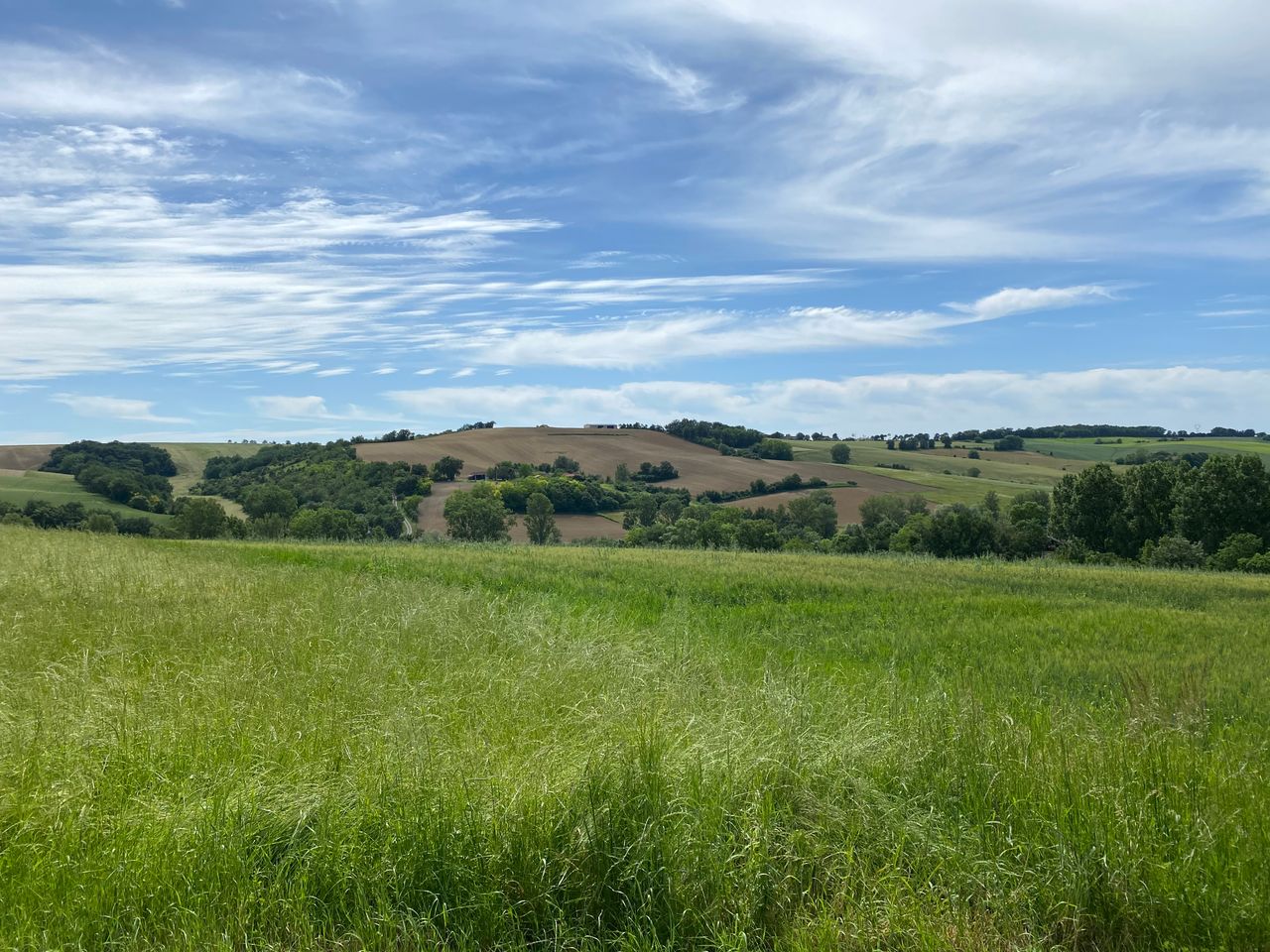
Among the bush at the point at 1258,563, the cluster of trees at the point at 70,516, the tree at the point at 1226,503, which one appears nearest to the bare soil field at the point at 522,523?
the cluster of trees at the point at 70,516

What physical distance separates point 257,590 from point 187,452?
114 m

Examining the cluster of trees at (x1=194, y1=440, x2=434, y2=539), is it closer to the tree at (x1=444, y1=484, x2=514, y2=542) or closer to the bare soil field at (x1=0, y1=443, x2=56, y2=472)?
the tree at (x1=444, y1=484, x2=514, y2=542)

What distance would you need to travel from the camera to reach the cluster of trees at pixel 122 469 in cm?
7438

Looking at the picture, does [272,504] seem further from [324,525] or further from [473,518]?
[473,518]

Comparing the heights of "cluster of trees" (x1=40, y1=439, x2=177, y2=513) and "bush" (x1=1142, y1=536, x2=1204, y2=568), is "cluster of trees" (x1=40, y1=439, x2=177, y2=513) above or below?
above

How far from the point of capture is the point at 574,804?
493 centimetres

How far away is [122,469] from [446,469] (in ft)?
110

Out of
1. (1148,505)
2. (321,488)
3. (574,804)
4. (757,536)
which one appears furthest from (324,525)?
(1148,505)

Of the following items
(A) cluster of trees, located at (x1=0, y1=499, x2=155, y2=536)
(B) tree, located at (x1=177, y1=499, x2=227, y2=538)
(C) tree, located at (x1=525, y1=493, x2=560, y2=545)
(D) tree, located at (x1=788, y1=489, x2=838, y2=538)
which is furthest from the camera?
(D) tree, located at (x1=788, y1=489, x2=838, y2=538)

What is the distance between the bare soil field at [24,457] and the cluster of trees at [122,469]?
1.08m

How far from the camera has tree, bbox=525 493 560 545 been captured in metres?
71.5

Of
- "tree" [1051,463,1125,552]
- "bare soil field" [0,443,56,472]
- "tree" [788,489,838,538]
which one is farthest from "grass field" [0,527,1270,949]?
"bare soil field" [0,443,56,472]

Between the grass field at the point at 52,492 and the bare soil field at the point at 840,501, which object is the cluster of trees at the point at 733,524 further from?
the grass field at the point at 52,492

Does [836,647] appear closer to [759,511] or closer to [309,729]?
[309,729]
